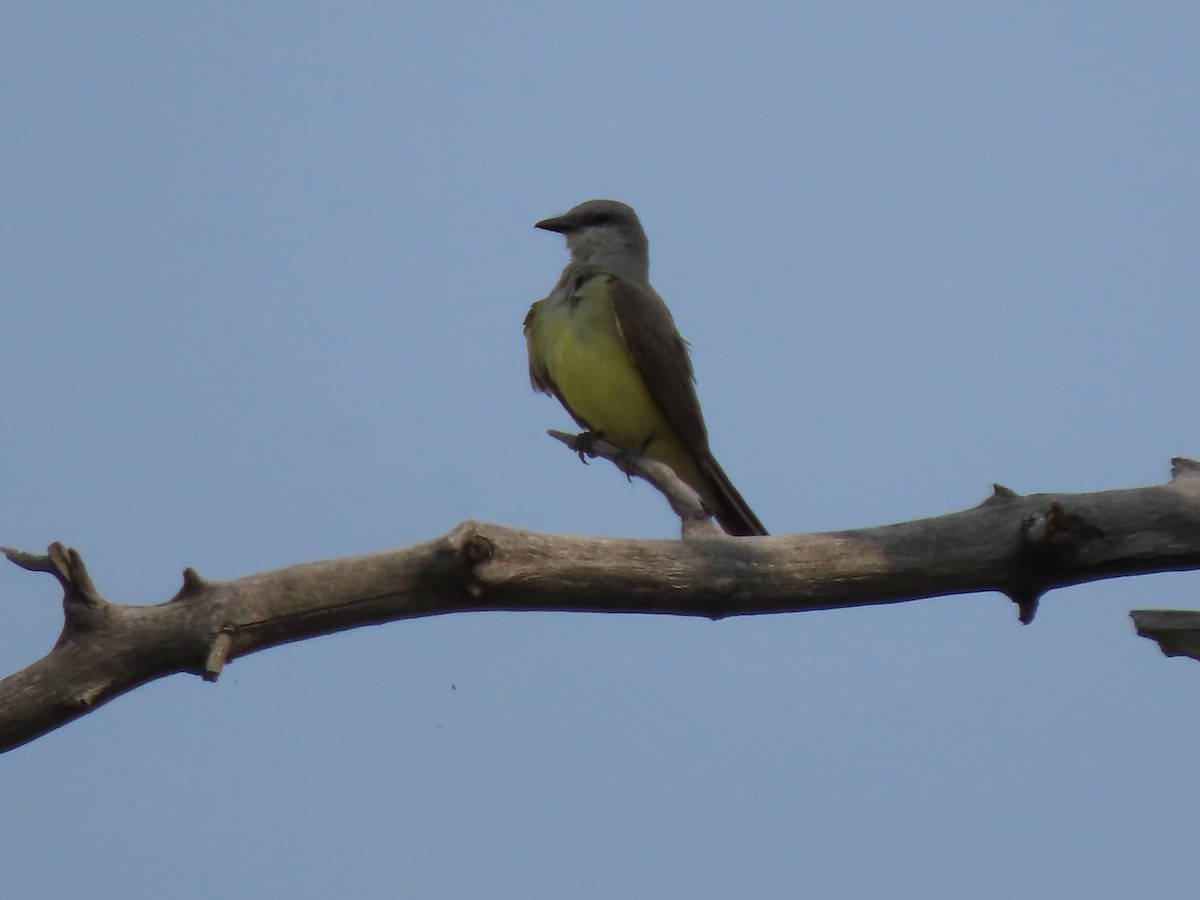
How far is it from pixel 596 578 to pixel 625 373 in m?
2.87

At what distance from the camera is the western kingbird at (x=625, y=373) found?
23.2 ft

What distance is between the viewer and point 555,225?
27.0 ft

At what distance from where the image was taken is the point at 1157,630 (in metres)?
4.37

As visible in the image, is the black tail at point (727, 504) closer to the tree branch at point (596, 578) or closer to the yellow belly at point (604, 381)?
the yellow belly at point (604, 381)

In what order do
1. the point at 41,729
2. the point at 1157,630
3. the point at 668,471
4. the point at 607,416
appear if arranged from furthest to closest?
A: the point at 607,416
the point at 668,471
the point at 1157,630
the point at 41,729

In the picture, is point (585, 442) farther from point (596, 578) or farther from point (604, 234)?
point (596, 578)

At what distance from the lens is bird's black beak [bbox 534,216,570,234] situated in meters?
8.21

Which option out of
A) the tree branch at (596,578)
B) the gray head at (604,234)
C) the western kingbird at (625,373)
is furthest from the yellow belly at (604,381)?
the tree branch at (596,578)

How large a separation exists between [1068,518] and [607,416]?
324cm

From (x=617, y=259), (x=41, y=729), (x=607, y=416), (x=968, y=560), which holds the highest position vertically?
(x=617, y=259)

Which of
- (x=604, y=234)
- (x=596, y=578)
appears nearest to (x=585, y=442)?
(x=604, y=234)

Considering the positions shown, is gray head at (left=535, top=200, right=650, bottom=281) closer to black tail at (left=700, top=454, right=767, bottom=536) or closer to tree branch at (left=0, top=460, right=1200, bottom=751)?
black tail at (left=700, top=454, right=767, bottom=536)

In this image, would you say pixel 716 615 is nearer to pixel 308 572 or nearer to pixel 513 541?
pixel 513 541

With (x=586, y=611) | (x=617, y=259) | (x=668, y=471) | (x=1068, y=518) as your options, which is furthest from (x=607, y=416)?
(x=1068, y=518)
